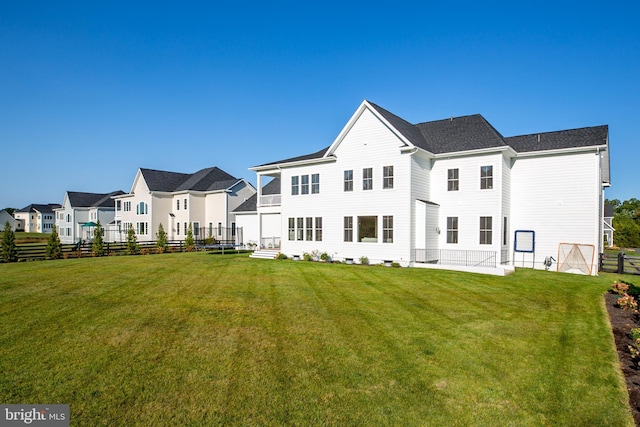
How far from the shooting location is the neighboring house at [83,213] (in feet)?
177

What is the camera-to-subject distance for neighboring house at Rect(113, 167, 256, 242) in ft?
125

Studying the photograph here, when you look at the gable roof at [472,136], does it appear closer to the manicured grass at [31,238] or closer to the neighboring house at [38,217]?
the manicured grass at [31,238]

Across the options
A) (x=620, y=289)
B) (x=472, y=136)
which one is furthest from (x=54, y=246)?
(x=620, y=289)

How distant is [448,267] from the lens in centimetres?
1922

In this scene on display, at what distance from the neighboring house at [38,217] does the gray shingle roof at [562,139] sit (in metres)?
90.3

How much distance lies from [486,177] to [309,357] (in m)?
16.2

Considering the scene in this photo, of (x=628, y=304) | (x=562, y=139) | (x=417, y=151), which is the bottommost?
(x=628, y=304)

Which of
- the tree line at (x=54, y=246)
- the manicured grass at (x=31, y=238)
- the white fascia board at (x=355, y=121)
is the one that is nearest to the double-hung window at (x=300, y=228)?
the white fascia board at (x=355, y=121)

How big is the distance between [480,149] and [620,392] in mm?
15459

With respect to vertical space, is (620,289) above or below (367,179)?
below

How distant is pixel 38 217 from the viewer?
288 ft

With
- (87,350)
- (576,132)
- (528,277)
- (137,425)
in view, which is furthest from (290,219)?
(137,425)

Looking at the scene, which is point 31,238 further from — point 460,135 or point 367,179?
point 460,135

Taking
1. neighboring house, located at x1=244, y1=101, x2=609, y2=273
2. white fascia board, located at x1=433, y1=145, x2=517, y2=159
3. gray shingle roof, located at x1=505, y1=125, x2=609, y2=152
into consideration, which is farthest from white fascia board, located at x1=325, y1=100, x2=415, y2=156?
gray shingle roof, located at x1=505, y1=125, x2=609, y2=152
